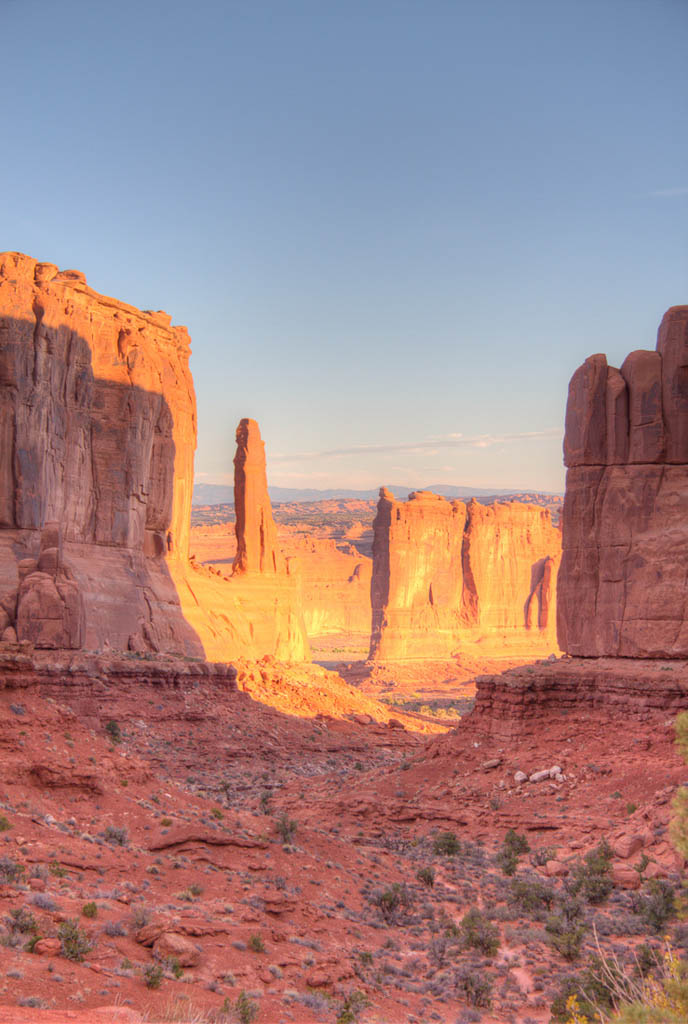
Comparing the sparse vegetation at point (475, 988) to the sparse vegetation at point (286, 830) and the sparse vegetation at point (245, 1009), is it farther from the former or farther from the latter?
the sparse vegetation at point (286, 830)

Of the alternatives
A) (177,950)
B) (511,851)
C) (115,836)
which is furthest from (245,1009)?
(511,851)

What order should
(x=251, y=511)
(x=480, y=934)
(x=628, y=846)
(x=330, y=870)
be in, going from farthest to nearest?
(x=251, y=511)
(x=628, y=846)
(x=330, y=870)
(x=480, y=934)

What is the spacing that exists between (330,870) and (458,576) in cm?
7635

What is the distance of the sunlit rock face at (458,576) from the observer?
3349 inches

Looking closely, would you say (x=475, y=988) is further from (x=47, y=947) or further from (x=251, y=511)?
(x=251, y=511)

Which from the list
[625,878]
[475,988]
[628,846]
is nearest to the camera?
[475,988]

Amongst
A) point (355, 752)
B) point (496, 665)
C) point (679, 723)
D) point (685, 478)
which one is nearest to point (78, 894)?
point (679, 723)

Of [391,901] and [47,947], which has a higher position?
[47,947]

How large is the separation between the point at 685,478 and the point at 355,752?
17.7 meters

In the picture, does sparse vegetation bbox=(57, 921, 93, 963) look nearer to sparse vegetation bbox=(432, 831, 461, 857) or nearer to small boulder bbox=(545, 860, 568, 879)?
small boulder bbox=(545, 860, 568, 879)

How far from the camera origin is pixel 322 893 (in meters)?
15.0

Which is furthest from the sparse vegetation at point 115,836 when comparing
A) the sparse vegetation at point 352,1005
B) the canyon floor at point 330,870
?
the sparse vegetation at point 352,1005

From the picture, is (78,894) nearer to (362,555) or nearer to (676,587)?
(676,587)

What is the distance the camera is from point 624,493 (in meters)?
24.7
